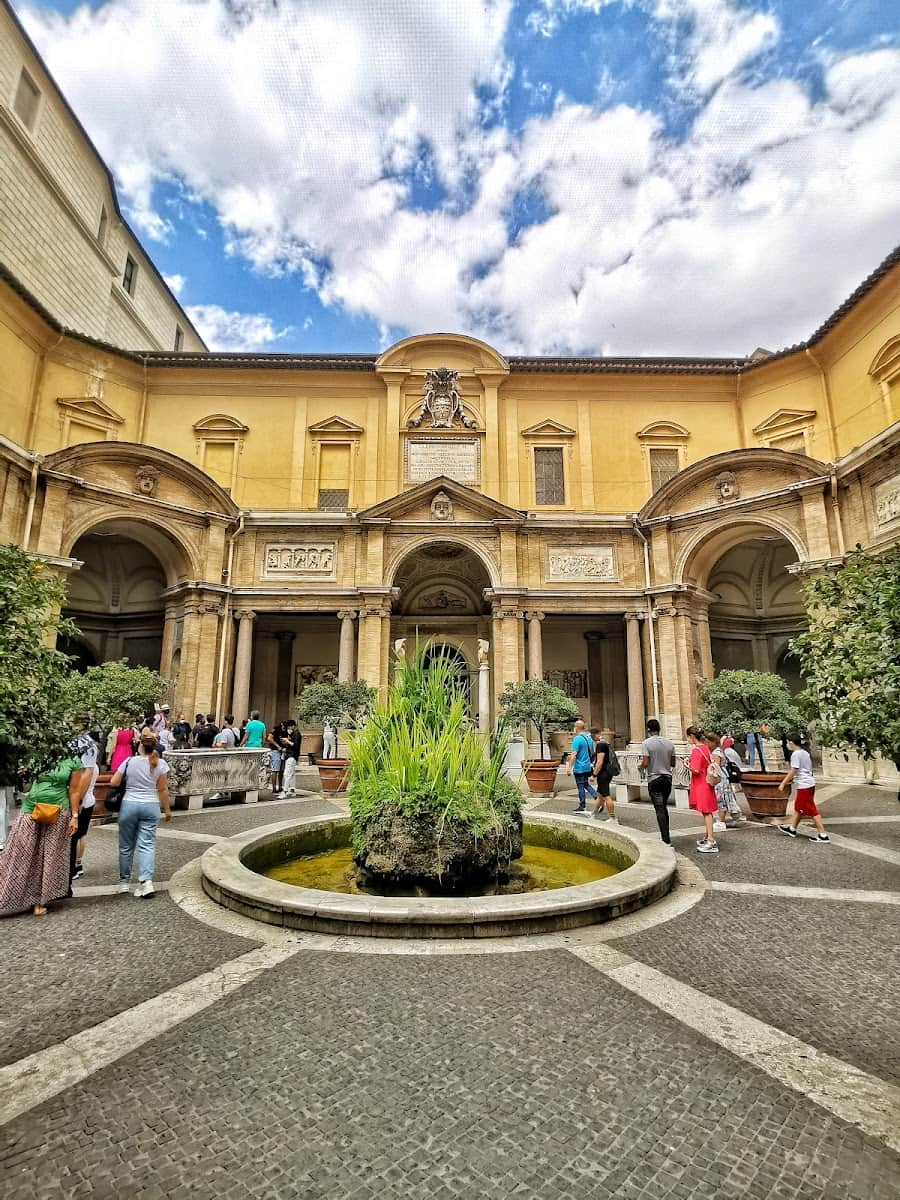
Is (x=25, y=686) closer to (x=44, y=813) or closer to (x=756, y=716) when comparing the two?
(x=44, y=813)

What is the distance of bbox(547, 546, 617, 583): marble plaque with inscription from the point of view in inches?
794

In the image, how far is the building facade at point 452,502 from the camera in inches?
696

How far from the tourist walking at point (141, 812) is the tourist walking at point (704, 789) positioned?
21.4ft

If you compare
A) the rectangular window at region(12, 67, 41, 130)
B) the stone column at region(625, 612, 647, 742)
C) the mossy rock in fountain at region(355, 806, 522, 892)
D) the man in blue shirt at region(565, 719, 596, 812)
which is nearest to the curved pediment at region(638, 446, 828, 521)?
the stone column at region(625, 612, 647, 742)

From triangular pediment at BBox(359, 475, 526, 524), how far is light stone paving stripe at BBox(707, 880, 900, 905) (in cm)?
1516

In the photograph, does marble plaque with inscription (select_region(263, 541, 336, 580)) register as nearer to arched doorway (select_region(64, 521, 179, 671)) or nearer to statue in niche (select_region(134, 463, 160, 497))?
statue in niche (select_region(134, 463, 160, 497))

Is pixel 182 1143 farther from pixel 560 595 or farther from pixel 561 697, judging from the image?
pixel 560 595

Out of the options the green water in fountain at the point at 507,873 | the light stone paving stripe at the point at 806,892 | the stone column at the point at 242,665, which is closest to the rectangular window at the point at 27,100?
the stone column at the point at 242,665

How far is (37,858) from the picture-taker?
202 inches

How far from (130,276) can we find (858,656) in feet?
106

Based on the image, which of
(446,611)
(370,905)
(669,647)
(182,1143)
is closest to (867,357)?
(669,647)

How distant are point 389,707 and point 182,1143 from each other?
16.2 feet

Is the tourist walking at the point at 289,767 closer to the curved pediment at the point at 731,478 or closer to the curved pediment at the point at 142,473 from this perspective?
the curved pediment at the point at 142,473

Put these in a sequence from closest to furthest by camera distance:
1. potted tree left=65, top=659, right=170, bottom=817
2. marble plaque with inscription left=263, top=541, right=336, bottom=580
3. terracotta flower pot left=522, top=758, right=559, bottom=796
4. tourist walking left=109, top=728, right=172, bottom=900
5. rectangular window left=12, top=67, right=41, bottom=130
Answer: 1. tourist walking left=109, top=728, right=172, bottom=900
2. potted tree left=65, top=659, right=170, bottom=817
3. terracotta flower pot left=522, top=758, right=559, bottom=796
4. rectangular window left=12, top=67, right=41, bottom=130
5. marble plaque with inscription left=263, top=541, right=336, bottom=580
